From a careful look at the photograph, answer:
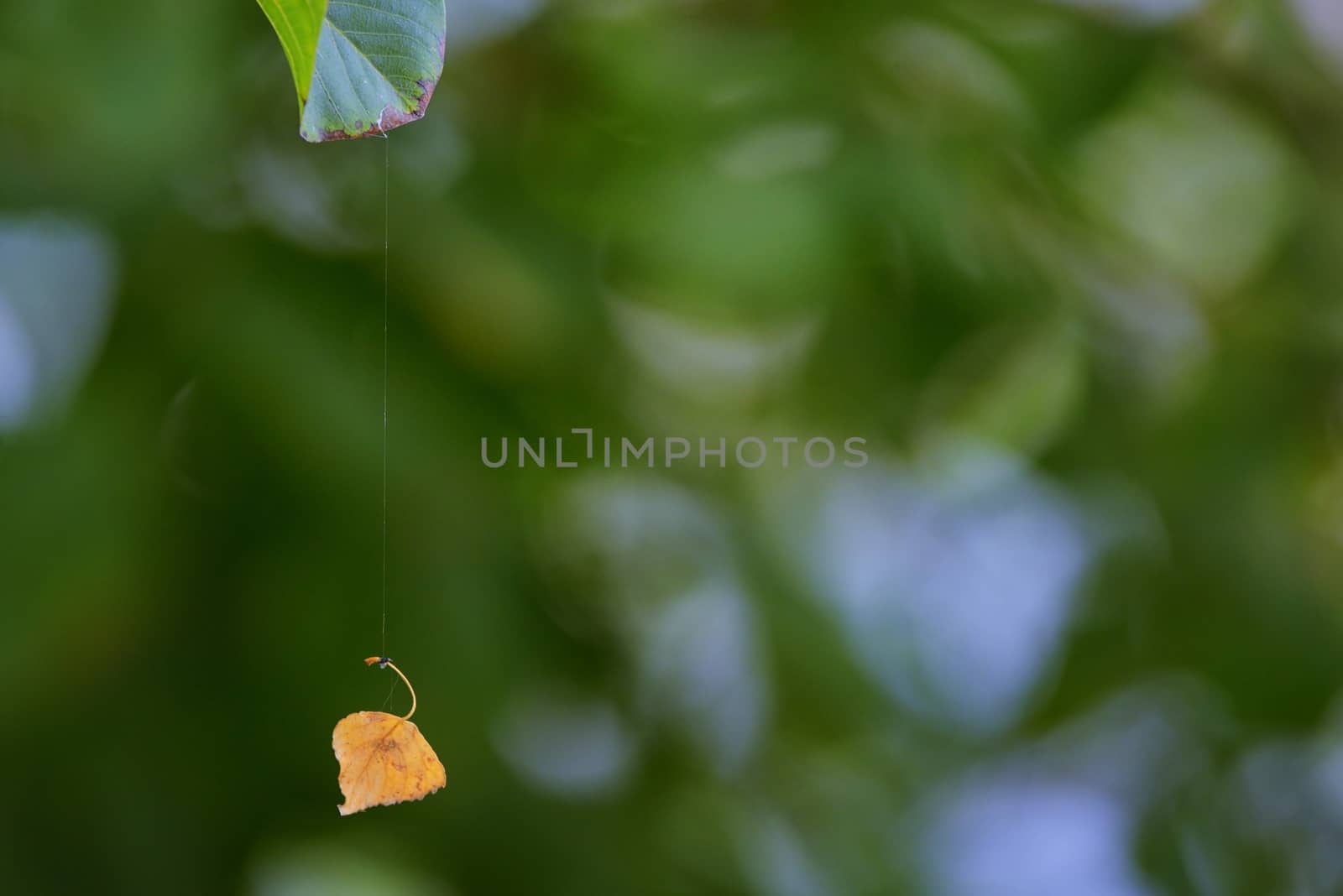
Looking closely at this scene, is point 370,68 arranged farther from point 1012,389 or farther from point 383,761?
point 1012,389

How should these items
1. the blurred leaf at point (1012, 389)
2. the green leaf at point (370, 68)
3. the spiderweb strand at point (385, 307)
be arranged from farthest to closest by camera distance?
the blurred leaf at point (1012, 389)
the spiderweb strand at point (385, 307)
the green leaf at point (370, 68)

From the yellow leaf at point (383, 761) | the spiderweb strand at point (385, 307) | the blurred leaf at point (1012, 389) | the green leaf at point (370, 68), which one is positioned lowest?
the blurred leaf at point (1012, 389)

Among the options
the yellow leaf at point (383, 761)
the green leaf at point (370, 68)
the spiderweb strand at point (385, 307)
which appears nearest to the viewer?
the green leaf at point (370, 68)

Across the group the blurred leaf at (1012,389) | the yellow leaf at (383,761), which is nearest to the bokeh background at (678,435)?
the blurred leaf at (1012,389)

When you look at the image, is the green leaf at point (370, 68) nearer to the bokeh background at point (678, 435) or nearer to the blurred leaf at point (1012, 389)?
the bokeh background at point (678, 435)

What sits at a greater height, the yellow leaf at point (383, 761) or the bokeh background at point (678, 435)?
the yellow leaf at point (383, 761)

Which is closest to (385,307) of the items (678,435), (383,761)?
(678,435)

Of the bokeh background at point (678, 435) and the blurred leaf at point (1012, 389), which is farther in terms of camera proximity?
the blurred leaf at point (1012, 389)
